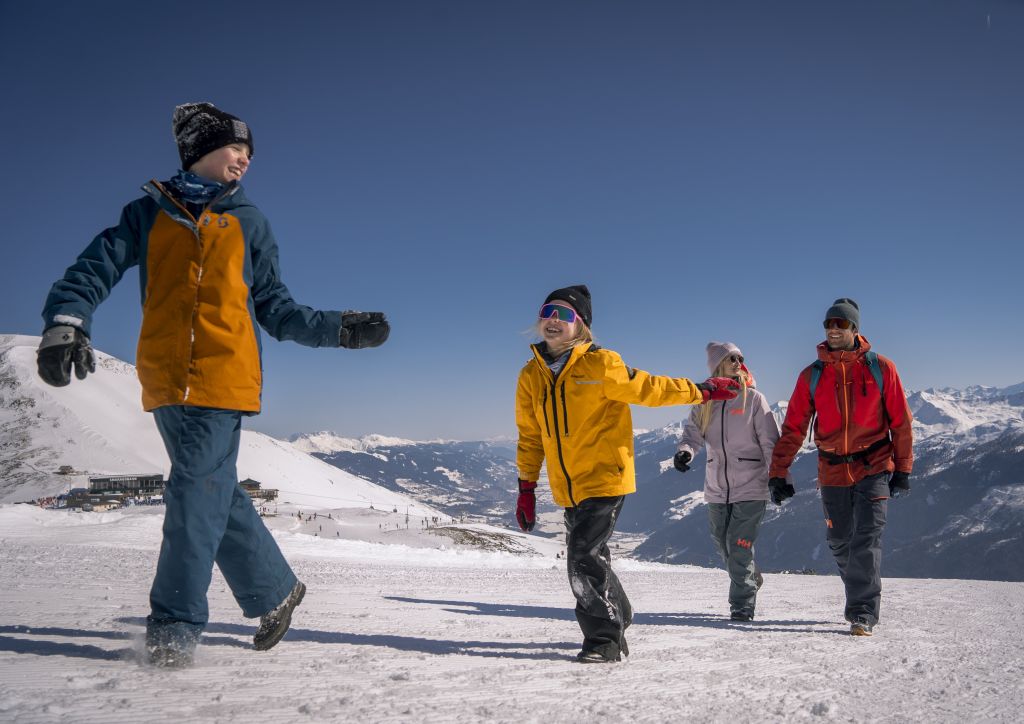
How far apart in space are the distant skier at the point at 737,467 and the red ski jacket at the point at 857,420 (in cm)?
59

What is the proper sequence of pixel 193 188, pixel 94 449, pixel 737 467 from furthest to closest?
pixel 94 449 → pixel 737 467 → pixel 193 188

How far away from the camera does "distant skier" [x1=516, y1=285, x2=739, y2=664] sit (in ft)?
10.9

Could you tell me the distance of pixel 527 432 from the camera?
3.88m

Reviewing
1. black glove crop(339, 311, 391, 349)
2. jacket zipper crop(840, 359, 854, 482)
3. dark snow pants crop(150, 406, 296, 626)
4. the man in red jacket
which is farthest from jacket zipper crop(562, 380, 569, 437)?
jacket zipper crop(840, 359, 854, 482)

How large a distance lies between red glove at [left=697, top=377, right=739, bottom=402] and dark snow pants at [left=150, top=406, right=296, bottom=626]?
2564 mm

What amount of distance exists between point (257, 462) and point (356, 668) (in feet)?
409

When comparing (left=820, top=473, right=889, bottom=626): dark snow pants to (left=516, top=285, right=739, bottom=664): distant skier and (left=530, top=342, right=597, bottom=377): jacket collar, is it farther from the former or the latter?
(left=530, top=342, right=597, bottom=377): jacket collar

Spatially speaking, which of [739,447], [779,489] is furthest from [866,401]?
[739,447]

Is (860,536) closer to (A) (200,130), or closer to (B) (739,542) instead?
(B) (739,542)

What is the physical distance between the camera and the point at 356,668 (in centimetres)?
270

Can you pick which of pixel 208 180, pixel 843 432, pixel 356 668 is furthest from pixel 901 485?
pixel 208 180

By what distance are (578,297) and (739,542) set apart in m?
3.06

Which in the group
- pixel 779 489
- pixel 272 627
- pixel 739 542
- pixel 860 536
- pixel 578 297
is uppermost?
pixel 578 297

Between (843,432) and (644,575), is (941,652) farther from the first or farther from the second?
(644,575)
